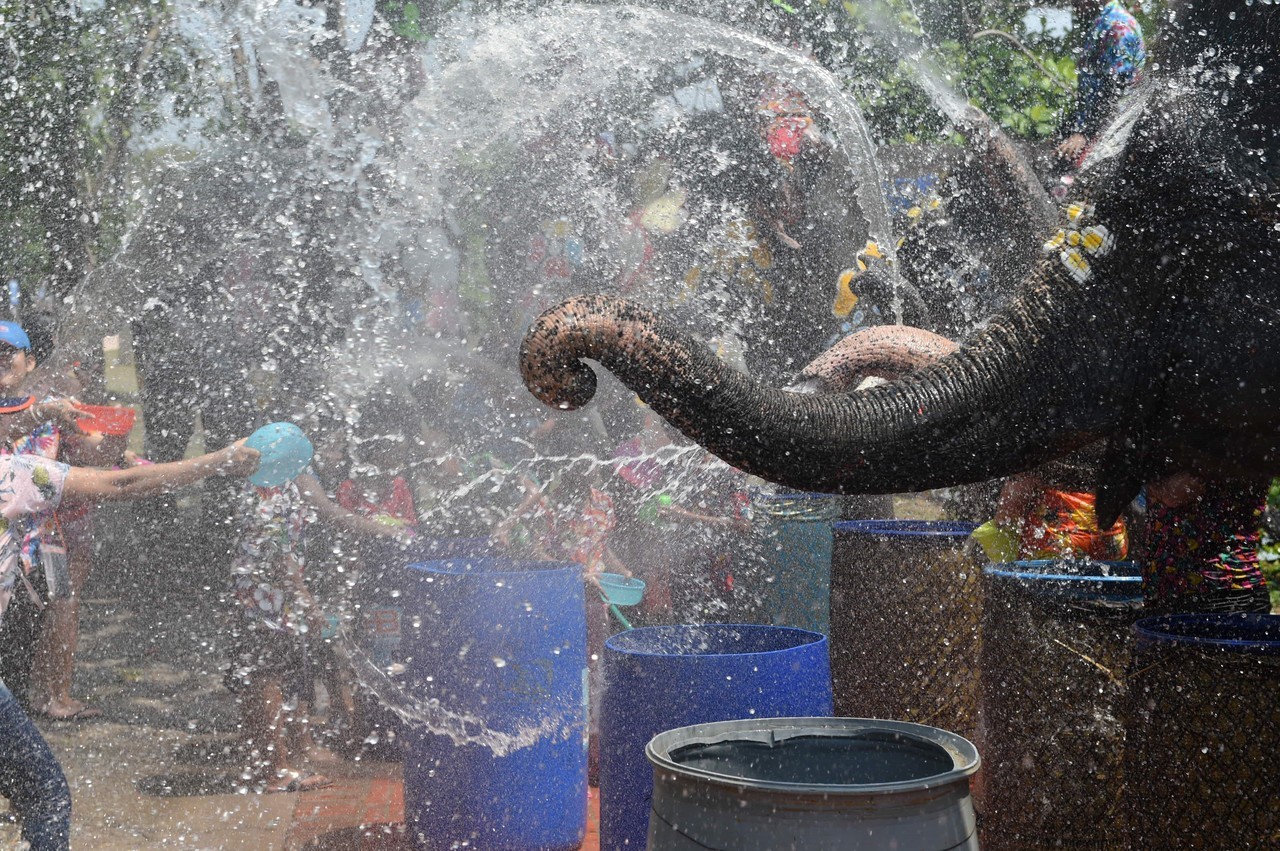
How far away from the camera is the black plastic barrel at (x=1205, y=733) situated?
1.61m

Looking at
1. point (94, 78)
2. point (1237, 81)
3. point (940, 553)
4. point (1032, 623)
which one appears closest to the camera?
point (1237, 81)

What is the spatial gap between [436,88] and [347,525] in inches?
109

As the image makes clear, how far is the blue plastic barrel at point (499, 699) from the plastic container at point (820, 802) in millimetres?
1574

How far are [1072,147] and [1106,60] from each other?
0.39 m

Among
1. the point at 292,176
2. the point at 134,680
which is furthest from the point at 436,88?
the point at 134,680

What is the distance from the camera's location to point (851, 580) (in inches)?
131

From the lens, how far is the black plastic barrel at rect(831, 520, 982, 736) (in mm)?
3158

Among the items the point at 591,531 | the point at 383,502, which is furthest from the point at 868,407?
the point at 383,502

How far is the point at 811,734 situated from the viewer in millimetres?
1990

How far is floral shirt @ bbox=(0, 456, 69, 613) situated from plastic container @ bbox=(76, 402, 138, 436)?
1280mm

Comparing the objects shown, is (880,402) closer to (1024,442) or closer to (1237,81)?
(1024,442)

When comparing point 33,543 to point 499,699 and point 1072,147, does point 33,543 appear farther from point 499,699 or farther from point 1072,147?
point 1072,147

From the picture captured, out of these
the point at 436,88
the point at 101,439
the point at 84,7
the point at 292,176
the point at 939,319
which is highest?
the point at 84,7

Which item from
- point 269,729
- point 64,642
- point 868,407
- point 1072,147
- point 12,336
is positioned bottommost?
point 269,729
